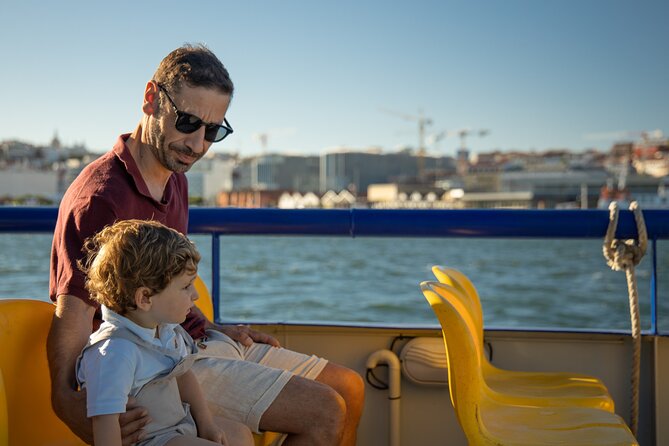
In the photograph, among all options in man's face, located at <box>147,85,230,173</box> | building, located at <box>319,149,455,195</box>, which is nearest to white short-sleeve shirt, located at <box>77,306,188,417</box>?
man's face, located at <box>147,85,230,173</box>

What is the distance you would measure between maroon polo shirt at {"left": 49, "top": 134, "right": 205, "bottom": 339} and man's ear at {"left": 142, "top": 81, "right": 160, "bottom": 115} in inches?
4.3

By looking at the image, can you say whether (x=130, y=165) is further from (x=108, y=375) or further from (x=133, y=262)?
(x=108, y=375)

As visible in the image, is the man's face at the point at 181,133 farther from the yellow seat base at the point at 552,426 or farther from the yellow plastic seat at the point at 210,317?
the yellow seat base at the point at 552,426

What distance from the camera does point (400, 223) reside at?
268 cm

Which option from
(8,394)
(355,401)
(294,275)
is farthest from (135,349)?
(294,275)

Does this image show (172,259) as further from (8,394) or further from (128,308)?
(8,394)

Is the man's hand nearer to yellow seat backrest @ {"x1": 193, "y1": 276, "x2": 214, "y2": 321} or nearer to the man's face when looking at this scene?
yellow seat backrest @ {"x1": 193, "y1": 276, "x2": 214, "y2": 321}

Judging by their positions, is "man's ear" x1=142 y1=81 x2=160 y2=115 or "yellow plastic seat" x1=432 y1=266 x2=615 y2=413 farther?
"yellow plastic seat" x1=432 y1=266 x2=615 y2=413

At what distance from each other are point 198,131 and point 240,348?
1.88 ft

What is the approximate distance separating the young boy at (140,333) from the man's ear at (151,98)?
38 cm

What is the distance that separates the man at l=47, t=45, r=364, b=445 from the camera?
1824mm

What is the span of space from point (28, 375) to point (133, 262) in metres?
0.41

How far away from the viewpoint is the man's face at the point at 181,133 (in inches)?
78.1

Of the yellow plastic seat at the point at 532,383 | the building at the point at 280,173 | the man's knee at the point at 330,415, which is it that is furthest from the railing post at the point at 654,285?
the building at the point at 280,173
